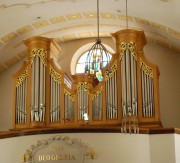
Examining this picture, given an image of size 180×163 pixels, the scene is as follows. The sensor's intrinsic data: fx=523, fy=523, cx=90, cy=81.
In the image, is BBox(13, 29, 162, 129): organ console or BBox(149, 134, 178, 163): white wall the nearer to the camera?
BBox(149, 134, 178, 163): white wall

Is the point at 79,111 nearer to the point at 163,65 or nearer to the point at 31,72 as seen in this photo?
the point at 31,72

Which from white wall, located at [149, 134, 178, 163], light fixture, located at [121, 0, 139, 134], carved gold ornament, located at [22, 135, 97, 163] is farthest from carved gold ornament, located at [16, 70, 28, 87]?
white wall, located at [149, 134, 178, 163]

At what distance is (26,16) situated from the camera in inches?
518

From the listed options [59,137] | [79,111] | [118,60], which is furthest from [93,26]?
[59,137]

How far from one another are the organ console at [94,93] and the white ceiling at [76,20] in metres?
0.54

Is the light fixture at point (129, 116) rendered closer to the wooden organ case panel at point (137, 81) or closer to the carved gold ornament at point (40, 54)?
the wooden organ case panel at point (137, 81)

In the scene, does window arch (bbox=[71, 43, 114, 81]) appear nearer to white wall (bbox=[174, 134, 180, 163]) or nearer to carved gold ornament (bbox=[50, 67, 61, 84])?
carved gold ornament (bbox=[50, 67, 61, 84])

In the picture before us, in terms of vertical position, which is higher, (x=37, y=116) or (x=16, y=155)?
(x=37, y=116)

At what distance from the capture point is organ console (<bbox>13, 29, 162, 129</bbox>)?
12.5 metres

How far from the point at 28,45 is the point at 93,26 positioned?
73.7 inches

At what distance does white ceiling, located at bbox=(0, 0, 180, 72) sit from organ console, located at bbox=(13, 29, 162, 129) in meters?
0.54

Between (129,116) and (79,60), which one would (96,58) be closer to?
(129,116)

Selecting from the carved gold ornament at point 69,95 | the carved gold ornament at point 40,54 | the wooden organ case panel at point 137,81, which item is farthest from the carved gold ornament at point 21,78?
the wooden organ case panel at point 137,81

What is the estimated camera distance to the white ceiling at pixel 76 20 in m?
12.3
